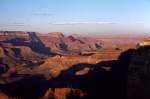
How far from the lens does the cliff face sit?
2395 centimetres

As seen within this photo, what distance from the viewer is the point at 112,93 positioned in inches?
1505

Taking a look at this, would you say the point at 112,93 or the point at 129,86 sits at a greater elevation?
the point at 129,86

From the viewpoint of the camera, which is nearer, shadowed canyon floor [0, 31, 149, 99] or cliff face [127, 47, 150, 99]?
cliff face [127, 47, 150, 99]

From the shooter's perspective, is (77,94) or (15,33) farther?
(15,33)

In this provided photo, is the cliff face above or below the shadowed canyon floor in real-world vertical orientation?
above

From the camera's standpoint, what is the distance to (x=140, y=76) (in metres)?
24.7

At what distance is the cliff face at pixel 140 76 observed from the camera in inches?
943

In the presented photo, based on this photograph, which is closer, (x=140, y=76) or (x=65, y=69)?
(x=140, y=76)

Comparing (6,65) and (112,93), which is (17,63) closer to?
(6,65)

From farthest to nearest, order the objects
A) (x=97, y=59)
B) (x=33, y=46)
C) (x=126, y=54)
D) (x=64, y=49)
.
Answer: (x=64, y=49)
(x=33, y=46)
(x=97, y=59)
(x=126, y=54)

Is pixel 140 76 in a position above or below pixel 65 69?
above

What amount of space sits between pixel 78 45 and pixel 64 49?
11960 mm

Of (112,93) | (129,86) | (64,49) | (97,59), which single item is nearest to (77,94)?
(112,93)

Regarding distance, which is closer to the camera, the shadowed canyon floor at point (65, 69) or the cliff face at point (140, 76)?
the cliff face at point (140, 76)
